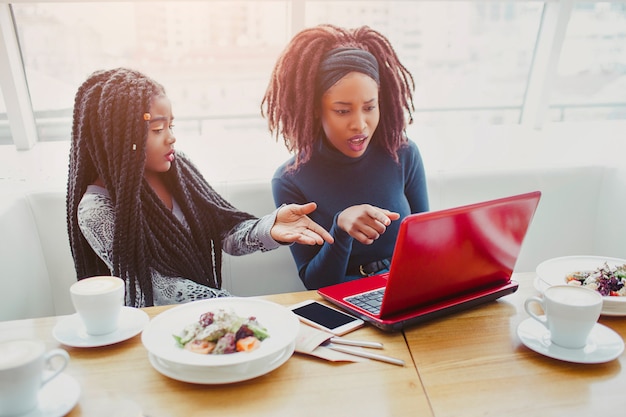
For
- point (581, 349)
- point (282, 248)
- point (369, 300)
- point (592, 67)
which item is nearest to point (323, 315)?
point (369, 300)

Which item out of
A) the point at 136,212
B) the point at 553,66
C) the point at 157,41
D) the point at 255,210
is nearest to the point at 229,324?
the point at 136,212

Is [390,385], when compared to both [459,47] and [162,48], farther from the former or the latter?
[459,47]

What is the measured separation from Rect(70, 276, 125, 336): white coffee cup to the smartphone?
1.12 feet

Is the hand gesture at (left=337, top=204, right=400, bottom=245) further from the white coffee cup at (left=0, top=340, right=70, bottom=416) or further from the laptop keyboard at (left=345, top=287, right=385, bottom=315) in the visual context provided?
the white coffee cup at (left=0, top=340, right=70, bottom=416)

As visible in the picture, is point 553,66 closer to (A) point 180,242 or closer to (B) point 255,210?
(B) point 255,210

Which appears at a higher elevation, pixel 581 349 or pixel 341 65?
pixel 341 65

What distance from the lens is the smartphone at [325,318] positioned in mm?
1066

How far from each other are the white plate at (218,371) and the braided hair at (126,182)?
53 centimetres

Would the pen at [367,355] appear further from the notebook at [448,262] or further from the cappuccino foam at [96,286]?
the cappuccino foam at [96,286]

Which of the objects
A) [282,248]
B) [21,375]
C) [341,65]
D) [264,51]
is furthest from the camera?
[264,51]

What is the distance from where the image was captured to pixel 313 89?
5.27 feet

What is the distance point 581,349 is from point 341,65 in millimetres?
956

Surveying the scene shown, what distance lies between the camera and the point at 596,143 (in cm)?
251

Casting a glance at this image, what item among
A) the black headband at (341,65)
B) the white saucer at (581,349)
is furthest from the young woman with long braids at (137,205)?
the white saucer at (581,349)
